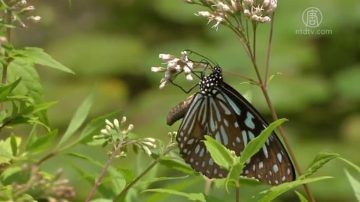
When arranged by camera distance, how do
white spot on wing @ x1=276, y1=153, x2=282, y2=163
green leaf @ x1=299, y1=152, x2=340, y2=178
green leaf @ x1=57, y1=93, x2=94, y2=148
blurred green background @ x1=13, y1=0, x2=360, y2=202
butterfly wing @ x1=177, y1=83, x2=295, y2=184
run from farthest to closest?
blurred green background @ x1=13, y1=0, x2=360, y2=202, white spot on wing @ x1=276, y1=153, x2=282, y2=163, butterfly wing @ x1=177, y1=83, x2=295, y2=184, green leaf @ x1=57, y1=93, x2=94, y2=148, green leaf @ x1=299, y1=152, x2=340, y2=178

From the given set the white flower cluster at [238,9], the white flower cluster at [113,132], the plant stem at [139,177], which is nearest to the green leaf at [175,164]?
the plant stem at [139,177]

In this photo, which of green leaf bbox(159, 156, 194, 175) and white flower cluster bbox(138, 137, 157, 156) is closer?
white flower cluster bbox(138, 137, 157, 156)

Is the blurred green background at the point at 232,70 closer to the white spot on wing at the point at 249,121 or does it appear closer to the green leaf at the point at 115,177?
the white spot on wing at the point at 249,121

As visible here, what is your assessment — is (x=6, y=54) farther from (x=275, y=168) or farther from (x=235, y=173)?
(x=275, y=168)

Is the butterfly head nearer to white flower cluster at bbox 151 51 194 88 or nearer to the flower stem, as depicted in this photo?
white flower cluster at bbox 151 51 194 88

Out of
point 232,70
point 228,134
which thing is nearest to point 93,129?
point 228,134

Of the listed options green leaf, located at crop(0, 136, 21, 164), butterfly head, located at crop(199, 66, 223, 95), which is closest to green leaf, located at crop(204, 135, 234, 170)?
green leaf, located at crop(0, 136, 21, 164)

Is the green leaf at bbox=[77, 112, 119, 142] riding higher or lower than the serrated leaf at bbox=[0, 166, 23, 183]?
higher
